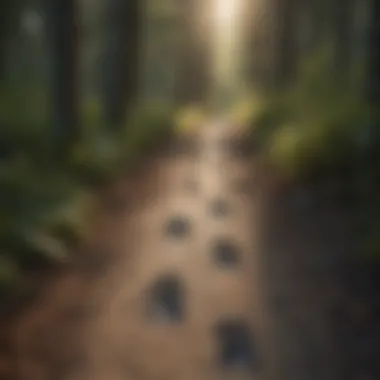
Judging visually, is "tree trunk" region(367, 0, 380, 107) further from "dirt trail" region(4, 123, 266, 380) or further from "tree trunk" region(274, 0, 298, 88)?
"dirt trail" region(4, 123, 266, 380)

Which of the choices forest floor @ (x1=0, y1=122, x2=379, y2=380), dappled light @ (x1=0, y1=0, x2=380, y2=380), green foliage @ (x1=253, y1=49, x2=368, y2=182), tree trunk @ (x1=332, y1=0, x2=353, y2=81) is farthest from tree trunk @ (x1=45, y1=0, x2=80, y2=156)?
tree trunk @ (x1=332, y1=0, x2=353, y2=81)

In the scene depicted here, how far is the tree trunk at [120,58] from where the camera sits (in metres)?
1.48

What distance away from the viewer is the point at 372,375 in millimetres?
1221

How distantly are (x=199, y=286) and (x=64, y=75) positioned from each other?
576 millimetres

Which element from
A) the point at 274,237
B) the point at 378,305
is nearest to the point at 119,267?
the point at 274,237

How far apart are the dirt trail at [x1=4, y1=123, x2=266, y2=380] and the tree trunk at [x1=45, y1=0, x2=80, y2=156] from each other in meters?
0.18

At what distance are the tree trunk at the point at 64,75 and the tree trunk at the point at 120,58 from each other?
8 cm

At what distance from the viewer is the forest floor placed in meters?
1.23

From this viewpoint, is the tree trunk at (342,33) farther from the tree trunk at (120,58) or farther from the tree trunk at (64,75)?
the tree trunk at (64,75)

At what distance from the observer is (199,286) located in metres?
1.41

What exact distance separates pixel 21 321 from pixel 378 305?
0.74 meters

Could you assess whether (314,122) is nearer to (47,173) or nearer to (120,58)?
(120,58)

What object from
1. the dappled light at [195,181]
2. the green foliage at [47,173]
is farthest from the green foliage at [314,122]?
the green foliage at [47,173]

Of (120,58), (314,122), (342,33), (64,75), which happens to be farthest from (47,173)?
(342,33)
